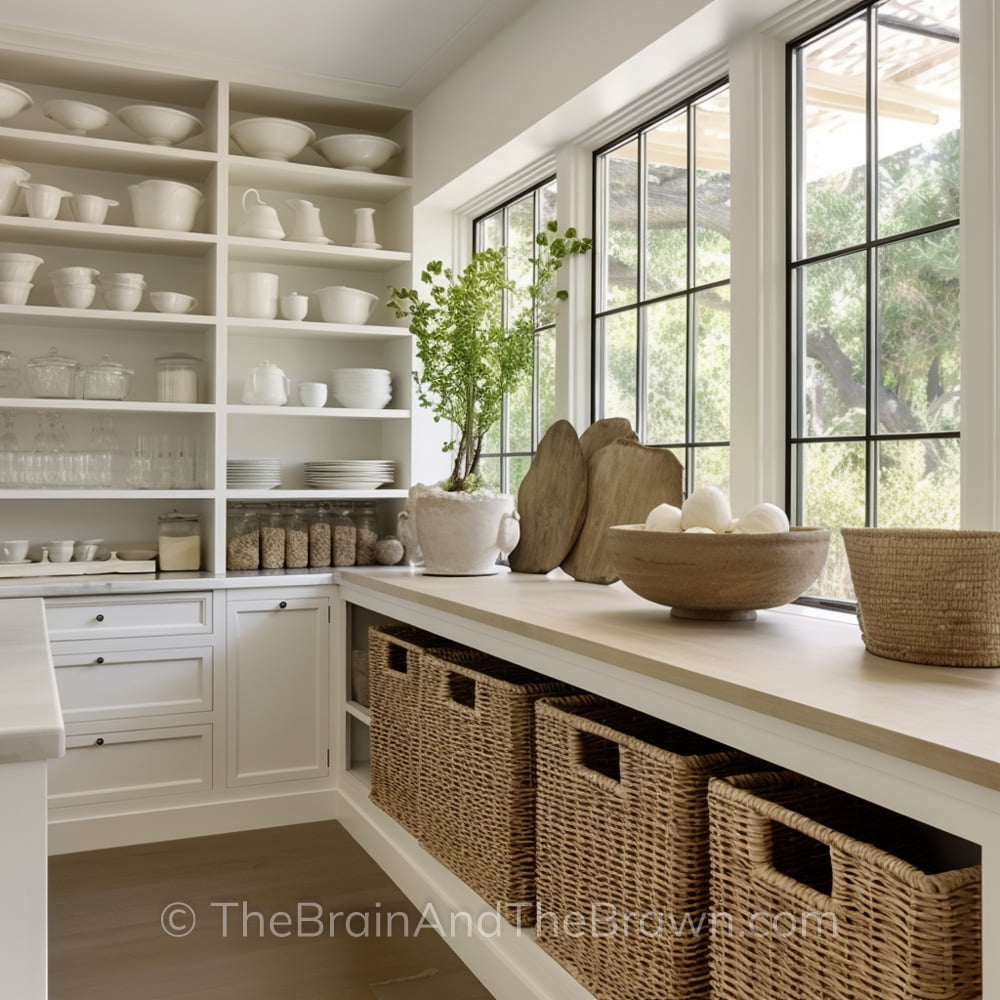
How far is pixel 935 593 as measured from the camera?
1.52m

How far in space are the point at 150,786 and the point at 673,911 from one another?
2.25 m

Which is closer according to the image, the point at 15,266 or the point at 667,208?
the point at 667,208

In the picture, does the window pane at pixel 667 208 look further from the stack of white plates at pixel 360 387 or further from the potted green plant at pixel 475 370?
the stack of white plates at pixel 360 387

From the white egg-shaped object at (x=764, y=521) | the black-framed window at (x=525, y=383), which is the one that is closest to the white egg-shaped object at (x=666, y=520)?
the white egg-shaped object at (x=764, y=521)

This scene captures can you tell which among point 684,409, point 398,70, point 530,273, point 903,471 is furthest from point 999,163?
point 398,70

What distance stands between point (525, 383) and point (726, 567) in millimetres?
1850

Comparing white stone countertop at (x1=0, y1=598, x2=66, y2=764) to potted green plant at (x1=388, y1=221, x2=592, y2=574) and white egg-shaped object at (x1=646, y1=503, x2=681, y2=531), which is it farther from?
potted green plant at (x1=388, y1=221, x2=592, y2=574)

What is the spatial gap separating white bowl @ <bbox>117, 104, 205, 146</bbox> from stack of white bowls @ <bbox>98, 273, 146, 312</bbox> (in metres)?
0.50

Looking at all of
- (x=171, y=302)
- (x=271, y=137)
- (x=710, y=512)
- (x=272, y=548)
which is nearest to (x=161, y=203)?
(x=171, y=302)

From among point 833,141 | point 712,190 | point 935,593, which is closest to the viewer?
point 935,593

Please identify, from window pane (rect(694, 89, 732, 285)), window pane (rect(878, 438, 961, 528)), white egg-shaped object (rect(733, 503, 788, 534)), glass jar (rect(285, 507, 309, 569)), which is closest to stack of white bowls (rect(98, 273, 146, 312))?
glass jar (rect(285, 507, 309, 569))

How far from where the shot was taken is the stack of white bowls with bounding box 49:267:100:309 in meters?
3.46

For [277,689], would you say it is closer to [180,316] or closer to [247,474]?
[247,474]

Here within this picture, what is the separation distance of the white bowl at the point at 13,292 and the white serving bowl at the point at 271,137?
933 mm
